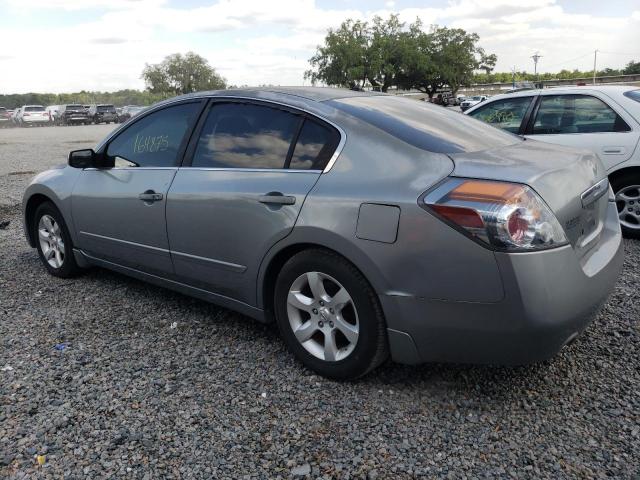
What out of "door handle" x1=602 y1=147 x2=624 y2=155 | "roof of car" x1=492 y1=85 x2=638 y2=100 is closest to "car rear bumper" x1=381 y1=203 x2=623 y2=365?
"door handle" x1=602 y1=147 x2=624 y2=155

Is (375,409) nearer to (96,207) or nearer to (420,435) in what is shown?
(420,435)

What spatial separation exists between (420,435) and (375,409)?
0.29m

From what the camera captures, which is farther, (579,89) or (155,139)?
(579,89)

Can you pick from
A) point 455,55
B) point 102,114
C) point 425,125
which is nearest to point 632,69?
point 455,55

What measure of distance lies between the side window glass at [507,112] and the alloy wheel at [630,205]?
1300 mm

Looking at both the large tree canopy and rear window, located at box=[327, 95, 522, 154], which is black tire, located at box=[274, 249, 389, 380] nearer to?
rear window, located at box=[327, 95, 522, 154]

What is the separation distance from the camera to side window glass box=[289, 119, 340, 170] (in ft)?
9.72

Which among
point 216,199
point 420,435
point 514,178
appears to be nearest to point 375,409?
point 420,435

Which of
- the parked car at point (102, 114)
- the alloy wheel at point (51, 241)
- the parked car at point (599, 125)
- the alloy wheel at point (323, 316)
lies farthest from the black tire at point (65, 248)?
the parked car at point (102, 114)

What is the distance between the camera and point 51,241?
494 centimetres

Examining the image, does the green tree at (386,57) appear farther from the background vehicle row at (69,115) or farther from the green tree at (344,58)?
the background vehicle row at (69,115)

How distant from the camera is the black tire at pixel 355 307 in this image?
2719 millimetres

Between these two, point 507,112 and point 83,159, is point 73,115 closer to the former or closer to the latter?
point 507,112

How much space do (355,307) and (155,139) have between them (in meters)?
2.09
